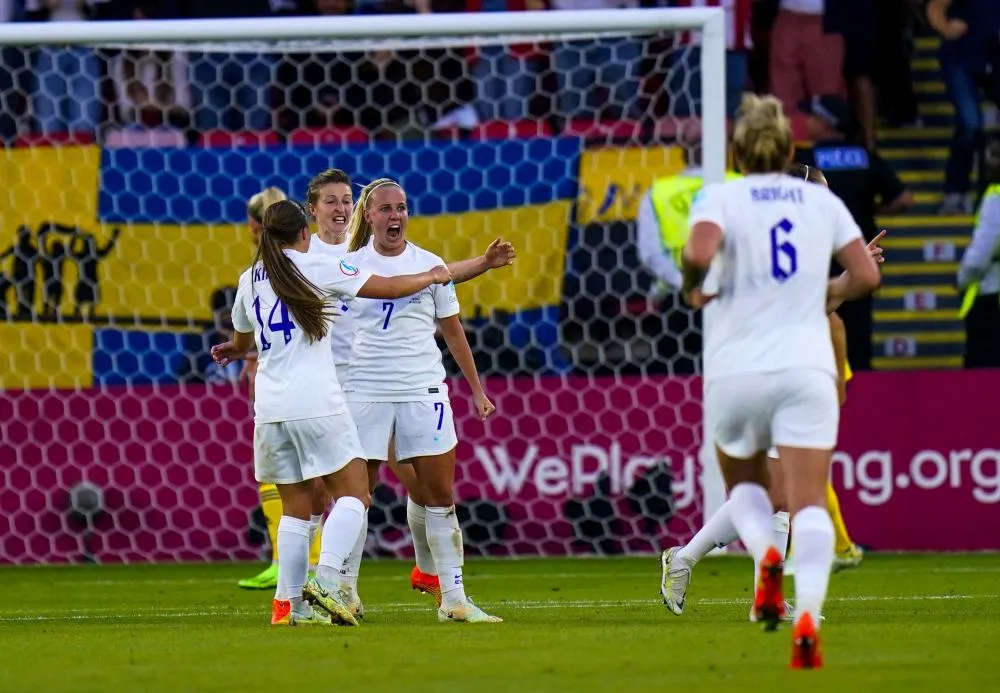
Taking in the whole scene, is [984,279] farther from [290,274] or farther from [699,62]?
[290,274]

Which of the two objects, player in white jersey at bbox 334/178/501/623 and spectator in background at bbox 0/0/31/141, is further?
spectator in background at bbox 0/0/31/141

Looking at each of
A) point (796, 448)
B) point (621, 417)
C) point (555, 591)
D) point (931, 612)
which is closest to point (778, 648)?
point (796, 448)

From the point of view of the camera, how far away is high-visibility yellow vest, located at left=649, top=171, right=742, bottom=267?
1183cm

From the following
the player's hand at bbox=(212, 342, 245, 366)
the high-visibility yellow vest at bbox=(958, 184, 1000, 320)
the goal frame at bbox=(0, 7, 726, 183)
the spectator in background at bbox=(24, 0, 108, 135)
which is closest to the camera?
the player's hand at bbox=(212, 342, 245, 366)

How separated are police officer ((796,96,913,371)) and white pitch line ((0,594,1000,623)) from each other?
165 inches

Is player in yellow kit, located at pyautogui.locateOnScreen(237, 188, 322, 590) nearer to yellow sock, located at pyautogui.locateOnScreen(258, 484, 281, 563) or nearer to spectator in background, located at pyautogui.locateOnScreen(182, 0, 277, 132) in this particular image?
yellow sock, located at pyautogui.locateOnScreen(258, 484, 281, 563)

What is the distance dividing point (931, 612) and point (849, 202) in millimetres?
5761

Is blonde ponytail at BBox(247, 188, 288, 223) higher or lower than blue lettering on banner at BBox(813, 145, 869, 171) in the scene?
lower

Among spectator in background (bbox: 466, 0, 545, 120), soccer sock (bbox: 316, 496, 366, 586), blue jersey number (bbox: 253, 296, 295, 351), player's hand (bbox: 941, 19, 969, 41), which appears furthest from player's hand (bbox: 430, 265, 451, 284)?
player's hand (bbox: 941, 19, 969, 41)

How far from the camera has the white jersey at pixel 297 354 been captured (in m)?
6.97

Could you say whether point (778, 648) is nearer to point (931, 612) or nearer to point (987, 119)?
point (931, 612)

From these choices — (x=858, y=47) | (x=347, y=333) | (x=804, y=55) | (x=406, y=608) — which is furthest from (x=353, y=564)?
(x=858, y=47)

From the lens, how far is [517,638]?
647 cm

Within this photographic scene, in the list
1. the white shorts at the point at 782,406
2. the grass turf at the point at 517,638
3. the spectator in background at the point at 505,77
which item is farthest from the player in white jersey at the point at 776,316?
the spectator in background at the point at 505,77
